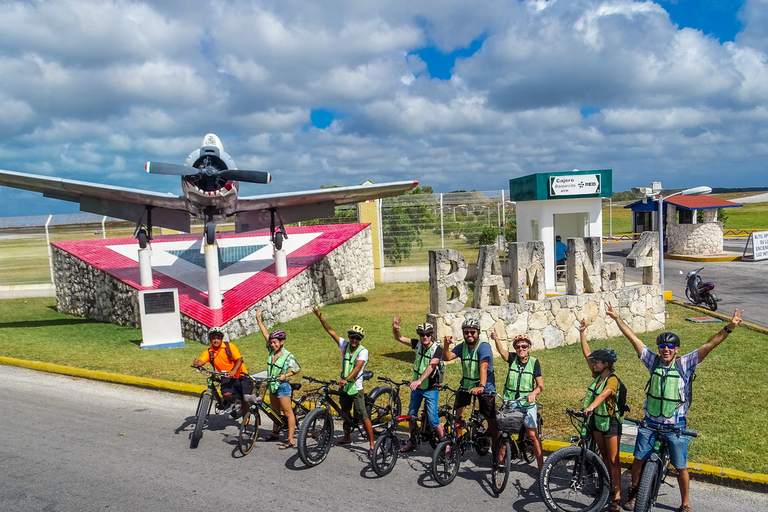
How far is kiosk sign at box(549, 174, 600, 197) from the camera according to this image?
18.4 meters

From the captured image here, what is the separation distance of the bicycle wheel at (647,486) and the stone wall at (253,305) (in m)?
11.1

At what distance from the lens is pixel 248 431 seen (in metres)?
7.36

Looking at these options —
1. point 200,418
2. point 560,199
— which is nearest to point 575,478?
point 200,418

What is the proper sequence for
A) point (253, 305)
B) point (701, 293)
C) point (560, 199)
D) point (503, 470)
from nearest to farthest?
point (503, 470) → point (253, 305) → point (701, 293) → point (560, 199)

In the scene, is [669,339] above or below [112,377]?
above

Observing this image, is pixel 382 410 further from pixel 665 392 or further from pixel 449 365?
pixel 449 365

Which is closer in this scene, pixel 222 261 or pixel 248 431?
pixel 248 431

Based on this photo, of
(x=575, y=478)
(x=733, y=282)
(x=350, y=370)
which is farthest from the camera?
(x=733, y=282)

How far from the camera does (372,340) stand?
13875mm

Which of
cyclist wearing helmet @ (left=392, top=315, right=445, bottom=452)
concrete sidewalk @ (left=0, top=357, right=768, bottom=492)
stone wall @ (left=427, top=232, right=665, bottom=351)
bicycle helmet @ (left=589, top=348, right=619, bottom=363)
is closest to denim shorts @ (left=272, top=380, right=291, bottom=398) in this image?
cyclist wearing helmet @ (left=392, top=315, right=445, bottom=452)

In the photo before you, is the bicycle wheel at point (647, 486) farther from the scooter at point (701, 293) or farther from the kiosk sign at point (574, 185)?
the kiosk sign at point (574, 185)

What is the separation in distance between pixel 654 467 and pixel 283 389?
4.38 meters

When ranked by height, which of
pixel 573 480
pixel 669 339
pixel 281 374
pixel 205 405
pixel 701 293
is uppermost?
pixel 669 339

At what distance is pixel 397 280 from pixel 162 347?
13592mm
